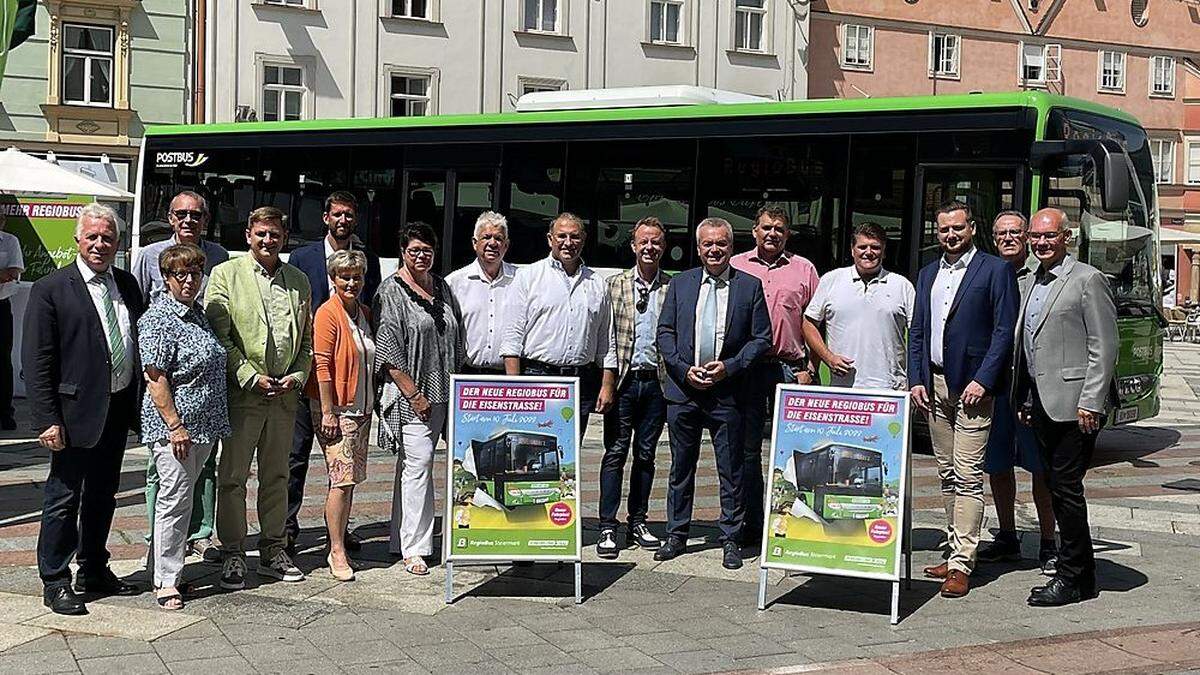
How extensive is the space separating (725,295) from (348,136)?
1014 cm

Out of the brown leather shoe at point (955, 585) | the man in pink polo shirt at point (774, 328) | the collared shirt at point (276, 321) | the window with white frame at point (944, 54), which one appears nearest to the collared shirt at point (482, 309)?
the collared shirt at point (276, 321)

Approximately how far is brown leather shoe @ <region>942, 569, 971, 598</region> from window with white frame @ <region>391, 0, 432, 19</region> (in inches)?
1087

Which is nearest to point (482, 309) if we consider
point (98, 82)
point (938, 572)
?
point (938, 572)

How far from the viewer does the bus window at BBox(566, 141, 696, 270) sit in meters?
14.9

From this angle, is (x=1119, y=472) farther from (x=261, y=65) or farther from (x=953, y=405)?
(x=261, y=65)

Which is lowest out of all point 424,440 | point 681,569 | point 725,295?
point 681,569

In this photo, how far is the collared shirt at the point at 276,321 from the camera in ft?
24.8

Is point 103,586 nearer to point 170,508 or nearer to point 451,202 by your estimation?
point 170,508

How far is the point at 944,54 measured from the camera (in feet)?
138

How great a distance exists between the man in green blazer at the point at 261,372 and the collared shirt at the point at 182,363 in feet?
0.76

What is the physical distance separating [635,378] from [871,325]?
1.32 m

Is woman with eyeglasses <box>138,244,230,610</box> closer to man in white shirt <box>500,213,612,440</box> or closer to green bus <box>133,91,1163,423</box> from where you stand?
man in white shirt <box>500,213,612,440</box>

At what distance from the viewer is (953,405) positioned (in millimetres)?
7965

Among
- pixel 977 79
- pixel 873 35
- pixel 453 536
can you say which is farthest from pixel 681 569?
pixel 977 79
